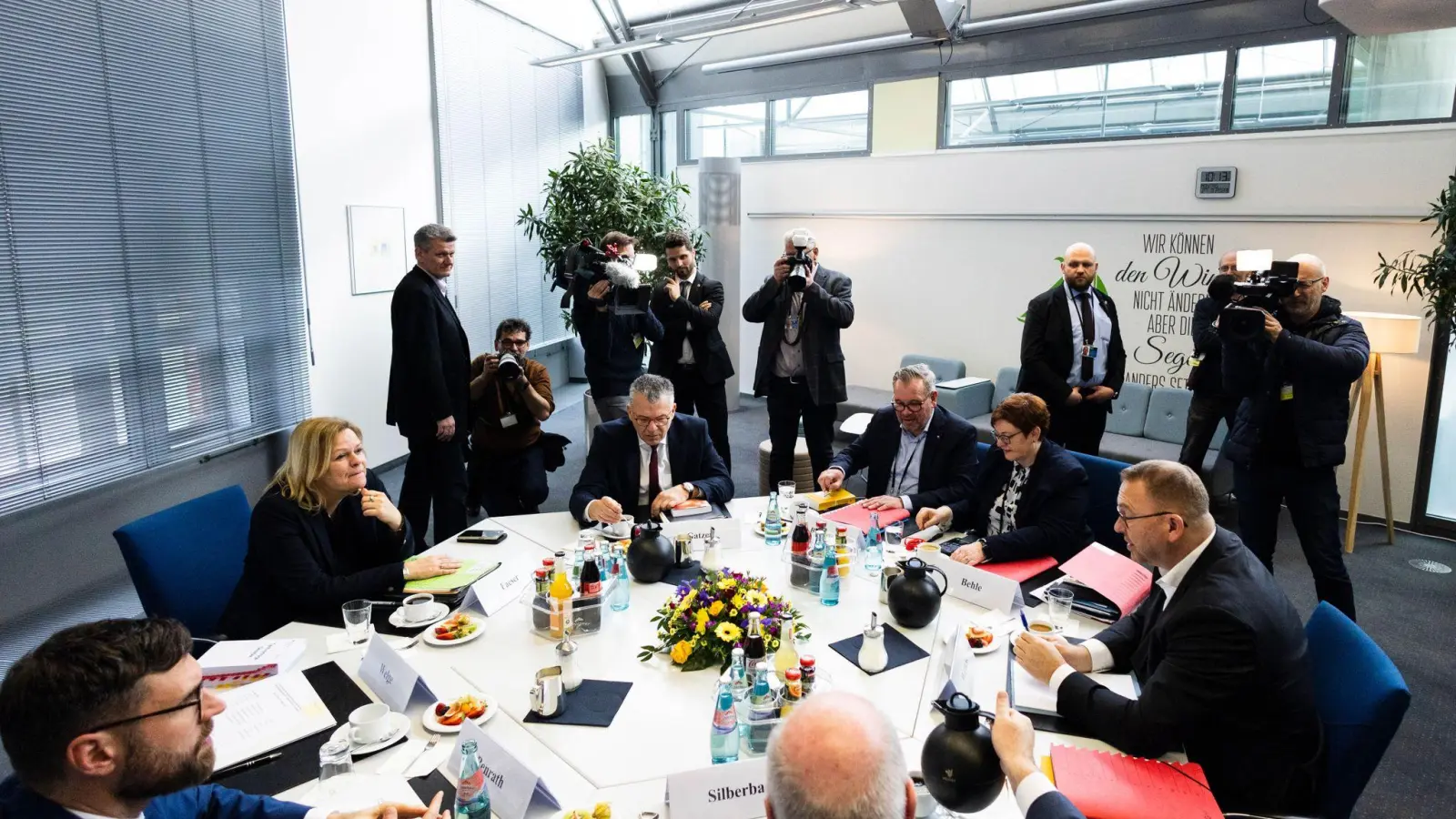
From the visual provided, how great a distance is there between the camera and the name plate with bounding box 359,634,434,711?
190cm

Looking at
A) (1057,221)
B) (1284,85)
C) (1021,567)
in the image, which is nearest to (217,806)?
(1021,567)

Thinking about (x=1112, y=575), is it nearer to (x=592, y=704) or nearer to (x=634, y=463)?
(x=592, y=704)

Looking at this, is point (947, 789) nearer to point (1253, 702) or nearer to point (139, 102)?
point (1253, 702)

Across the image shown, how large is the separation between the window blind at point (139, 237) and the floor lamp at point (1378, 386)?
20.2ft

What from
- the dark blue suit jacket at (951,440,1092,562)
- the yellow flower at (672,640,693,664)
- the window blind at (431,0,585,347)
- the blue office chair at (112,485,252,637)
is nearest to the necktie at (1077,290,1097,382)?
the dark blue suit jacket at (951,440,1092,562)

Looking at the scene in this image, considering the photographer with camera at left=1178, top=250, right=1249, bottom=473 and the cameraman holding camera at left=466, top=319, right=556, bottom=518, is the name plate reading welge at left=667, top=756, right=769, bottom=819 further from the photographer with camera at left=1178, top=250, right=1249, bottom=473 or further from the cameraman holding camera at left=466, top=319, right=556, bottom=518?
the photographer with camera at left=1178, top=250, right=1249, bottom=473

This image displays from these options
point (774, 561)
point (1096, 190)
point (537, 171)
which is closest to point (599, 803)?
point (774, 561)

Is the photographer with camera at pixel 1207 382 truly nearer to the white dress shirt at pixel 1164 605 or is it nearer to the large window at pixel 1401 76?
the large window at pixel 1401 76

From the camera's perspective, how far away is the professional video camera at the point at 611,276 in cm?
452

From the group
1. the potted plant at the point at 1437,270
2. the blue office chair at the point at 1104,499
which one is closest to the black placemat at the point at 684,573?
the blue office chair at the point at 1104,499

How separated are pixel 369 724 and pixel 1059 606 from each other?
178 cm

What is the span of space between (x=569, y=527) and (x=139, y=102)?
3044 mm

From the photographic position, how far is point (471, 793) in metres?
1.53

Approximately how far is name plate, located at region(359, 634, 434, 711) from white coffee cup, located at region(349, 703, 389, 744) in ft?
0.28
